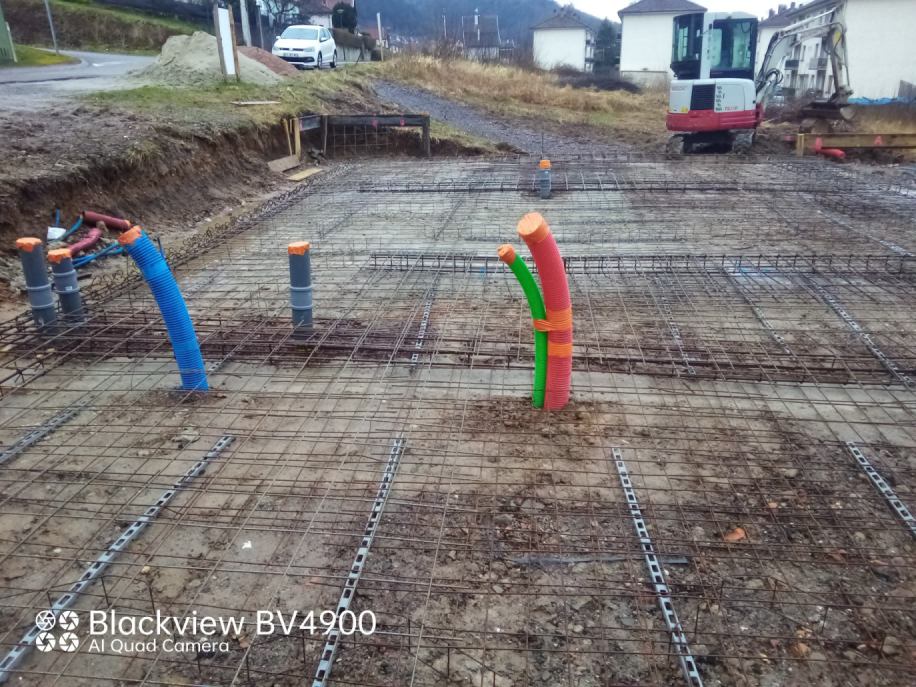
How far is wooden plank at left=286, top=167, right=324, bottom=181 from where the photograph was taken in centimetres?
1200

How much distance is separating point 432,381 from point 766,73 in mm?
13734

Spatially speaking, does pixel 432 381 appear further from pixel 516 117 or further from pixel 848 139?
pixel 516 117

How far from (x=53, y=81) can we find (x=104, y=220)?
8.45 meters

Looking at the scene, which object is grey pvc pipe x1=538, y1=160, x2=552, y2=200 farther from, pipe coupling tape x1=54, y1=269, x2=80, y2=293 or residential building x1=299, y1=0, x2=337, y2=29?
residential building x1=299, y1=0, x2=337, y2=29

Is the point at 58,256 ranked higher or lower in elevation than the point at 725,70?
lower

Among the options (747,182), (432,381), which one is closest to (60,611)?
(432,381)

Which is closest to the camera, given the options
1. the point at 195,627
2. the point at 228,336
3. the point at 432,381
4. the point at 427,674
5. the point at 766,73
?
the point at 427,674

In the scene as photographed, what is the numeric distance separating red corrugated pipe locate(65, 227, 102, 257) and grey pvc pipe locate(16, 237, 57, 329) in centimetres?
188

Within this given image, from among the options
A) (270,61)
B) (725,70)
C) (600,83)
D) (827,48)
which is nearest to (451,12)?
(600,83)

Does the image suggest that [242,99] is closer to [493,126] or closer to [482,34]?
[493,126]

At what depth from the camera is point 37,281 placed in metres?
4.74

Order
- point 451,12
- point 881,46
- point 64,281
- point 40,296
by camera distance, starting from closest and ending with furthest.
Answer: point 40,296
point 64,281
point 881,46
point 451,12

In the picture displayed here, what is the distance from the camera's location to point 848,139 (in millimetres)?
13234

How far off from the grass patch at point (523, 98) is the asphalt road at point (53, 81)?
836 centimetres
